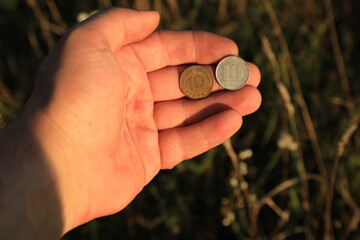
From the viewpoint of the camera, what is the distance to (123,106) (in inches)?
102

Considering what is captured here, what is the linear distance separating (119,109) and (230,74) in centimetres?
75

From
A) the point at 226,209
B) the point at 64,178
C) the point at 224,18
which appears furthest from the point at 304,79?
the point at 64,178

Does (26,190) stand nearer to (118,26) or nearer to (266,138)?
(118,26)

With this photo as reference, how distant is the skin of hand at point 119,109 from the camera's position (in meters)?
2.35

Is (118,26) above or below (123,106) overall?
above

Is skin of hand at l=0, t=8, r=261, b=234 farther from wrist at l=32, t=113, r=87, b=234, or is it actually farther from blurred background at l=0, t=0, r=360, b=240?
blurred background at l=0, t=0, r=360, b=240

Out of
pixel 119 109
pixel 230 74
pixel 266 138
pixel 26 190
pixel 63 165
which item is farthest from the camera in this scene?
pixel 266 138

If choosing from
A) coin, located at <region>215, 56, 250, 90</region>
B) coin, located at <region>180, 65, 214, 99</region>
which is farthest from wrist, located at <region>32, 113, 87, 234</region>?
coin, located at <region>215, 56, 250, 90</region>

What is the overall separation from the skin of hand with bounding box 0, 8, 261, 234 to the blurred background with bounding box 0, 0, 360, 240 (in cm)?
34

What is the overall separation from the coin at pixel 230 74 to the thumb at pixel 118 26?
0.51 meters

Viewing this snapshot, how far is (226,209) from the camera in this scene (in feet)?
8.89

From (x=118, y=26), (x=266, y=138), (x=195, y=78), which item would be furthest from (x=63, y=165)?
(x=266, y=138)

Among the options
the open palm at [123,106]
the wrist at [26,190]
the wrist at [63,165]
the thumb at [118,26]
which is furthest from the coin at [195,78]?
the wrist at [26,190]

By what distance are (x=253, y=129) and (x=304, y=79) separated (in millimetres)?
631
